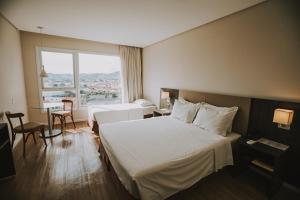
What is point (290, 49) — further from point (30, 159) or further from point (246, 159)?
point (30, 159)

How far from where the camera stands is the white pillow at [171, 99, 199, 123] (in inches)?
119

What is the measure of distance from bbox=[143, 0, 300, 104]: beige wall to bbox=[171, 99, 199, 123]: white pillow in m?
0.47

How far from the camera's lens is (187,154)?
1.82 metres

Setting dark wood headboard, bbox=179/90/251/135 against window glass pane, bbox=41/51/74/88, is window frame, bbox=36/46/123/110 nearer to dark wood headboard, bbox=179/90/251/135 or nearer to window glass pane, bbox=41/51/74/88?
window glass pane, bbox=41/51/74/88

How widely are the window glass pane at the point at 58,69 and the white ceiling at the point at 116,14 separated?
903mm

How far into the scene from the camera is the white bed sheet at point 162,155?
60.1 inches

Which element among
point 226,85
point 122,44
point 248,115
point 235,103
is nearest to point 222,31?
point 226,85

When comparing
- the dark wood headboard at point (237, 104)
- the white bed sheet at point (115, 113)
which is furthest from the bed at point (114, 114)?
the dark wood headboard at point (237, 104)

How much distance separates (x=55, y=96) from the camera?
4617 millimetres

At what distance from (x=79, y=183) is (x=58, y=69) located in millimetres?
3623

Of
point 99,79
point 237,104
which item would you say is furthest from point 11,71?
point 237,104

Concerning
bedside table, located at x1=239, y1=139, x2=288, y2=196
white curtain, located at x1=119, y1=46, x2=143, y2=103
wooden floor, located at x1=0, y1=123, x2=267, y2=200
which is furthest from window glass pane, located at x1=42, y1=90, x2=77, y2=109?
bedside table, located at x1=239, y1=139, x2=288, y2=196

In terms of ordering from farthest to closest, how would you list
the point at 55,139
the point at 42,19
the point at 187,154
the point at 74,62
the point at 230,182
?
the point at 74,62 → the point at 55,139 → the point at 42,19 → the point at 230,182 → the point at 187,154

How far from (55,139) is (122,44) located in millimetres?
3377
